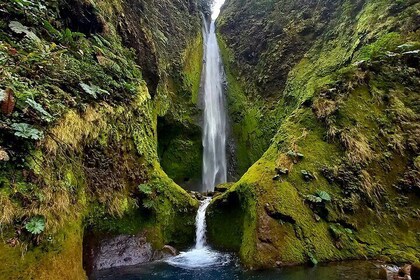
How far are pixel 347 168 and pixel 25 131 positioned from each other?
7879 millimetres

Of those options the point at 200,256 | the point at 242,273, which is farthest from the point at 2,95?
the point at 200,256

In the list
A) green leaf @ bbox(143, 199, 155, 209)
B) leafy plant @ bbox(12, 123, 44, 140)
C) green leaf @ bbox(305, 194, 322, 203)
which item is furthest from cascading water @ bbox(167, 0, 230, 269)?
leafy plant @ bbox(12, 123, 44, 140)

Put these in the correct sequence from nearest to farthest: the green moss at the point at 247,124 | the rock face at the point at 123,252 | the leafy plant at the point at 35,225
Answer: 1. the leafy plant at the point at 35,225
2. the rock face at the point at 123,252
3. the green moss at the point at 247,124

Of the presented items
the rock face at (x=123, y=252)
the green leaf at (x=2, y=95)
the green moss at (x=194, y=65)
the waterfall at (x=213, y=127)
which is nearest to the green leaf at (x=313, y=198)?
the rock face at (x=123, y=252)

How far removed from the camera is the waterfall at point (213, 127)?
16.1 m

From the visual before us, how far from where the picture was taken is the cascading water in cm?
775

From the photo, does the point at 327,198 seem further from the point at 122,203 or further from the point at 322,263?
the point at 122,203

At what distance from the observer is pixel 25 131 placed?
192 inches

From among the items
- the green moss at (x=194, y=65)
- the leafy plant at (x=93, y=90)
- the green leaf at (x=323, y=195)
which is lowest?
the green leaf at (x=323, y=195)

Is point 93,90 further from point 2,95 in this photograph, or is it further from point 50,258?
point 50,258

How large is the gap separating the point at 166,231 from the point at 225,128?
1029 cm

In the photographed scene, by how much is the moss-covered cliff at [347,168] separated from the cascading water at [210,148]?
19.0 inches

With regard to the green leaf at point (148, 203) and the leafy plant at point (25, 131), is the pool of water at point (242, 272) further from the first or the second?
the leafy plant at point (25, 131)

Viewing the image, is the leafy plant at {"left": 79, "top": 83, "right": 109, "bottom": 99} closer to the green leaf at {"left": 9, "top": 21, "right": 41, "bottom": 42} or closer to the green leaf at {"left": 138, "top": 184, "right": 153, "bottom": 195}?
the green leaf at {"left": 9, "top": 21, "right": 41, "bottom": 42}
